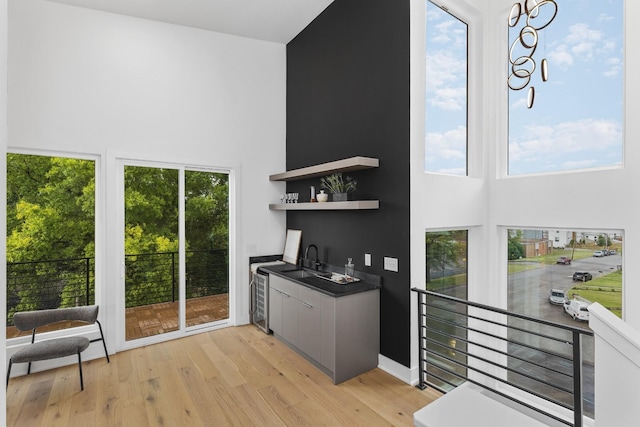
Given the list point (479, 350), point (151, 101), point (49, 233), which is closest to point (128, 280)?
point (49, 233)

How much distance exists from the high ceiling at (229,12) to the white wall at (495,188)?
5.47ft

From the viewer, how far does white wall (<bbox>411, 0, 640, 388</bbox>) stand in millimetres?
2508

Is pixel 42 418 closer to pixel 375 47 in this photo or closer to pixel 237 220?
pixel 237 220

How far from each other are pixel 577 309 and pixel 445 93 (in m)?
2.36

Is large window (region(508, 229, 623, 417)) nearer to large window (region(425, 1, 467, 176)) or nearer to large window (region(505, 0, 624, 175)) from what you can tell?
large window (region(505, 0, 624, 175))

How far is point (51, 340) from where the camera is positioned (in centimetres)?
294

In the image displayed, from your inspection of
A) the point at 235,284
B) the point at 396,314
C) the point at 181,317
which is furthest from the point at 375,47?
the point at 181,317

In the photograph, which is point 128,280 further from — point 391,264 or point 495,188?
point 495,188

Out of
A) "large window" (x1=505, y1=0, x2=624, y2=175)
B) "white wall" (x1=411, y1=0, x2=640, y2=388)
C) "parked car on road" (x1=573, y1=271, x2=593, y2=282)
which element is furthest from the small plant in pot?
"parked car on road" (x1=573, y1=271, x2=593, y2=282)

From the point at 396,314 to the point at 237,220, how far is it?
2.39 meters

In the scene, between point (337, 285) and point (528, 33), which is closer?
point (528, 33)

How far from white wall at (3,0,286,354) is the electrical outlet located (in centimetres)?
201

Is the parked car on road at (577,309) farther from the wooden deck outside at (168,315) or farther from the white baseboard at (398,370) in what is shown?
the wooden deck outside at (168,315)

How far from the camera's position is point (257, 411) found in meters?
2.52
